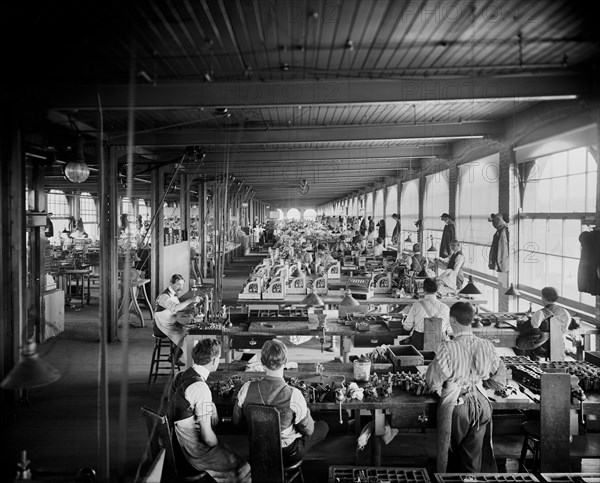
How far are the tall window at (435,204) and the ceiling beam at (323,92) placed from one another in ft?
27.1

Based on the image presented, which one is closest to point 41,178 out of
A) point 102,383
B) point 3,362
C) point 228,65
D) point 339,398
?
point 3,362

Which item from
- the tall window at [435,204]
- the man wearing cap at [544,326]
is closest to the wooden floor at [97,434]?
the man wearing cap at [544,326]

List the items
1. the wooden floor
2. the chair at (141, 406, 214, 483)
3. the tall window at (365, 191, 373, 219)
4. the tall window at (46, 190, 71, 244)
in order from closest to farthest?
1. the chair at (141, 406, 214, 483)
2. the wooden floor
3. the tall window at (46, 190, 71, 244)
4. the tall window at (365, 191, 373, 219)

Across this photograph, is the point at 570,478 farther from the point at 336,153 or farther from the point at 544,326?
the point at 336,153

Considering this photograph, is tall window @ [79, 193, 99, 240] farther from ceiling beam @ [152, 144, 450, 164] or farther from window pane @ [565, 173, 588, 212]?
window pane @ [565, 173, 588, 212]

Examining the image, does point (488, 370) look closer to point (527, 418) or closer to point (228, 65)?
point (527, 418)

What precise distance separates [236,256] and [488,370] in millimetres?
23828

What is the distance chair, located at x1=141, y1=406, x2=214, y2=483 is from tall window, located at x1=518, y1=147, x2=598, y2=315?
6.58 metres

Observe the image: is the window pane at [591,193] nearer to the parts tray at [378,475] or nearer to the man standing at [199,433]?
the parts tray at [378,475]

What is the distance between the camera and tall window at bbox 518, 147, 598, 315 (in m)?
8.45

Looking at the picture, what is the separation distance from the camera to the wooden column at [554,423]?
4.49 m

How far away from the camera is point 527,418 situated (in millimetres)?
5449

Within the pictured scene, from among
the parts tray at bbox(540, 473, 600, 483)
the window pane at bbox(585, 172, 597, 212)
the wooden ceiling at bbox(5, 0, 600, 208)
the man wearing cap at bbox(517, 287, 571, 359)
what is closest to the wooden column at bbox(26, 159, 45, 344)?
the wooden ceiling at bbox(5, 0, 600, 208)

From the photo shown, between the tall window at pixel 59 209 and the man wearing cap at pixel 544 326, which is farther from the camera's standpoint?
the tall window at pixel 59 209
